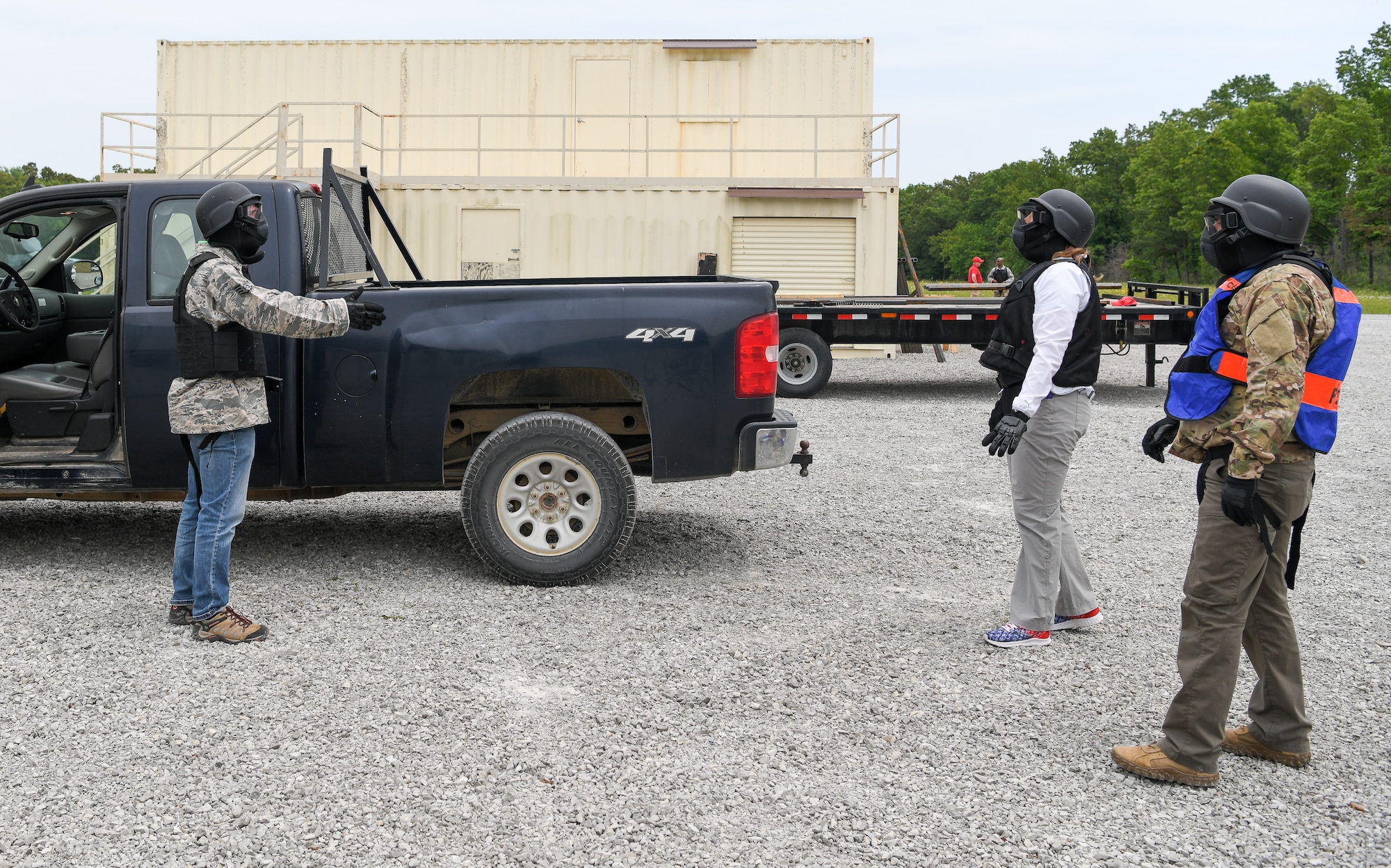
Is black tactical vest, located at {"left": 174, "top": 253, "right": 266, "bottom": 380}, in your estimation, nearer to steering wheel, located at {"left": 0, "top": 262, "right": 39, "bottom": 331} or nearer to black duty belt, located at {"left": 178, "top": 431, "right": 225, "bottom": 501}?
black duty belt, located at {"left": 178, "top": 431, "right": 225, "bottom": 501}

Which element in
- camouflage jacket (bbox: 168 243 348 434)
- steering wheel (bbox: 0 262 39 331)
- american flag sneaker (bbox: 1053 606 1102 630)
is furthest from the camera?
steering wheel (bbox: 0 262 39 331)

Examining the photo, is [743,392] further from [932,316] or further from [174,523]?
[932,316]

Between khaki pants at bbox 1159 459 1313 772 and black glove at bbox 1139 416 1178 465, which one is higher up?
black glove at bbox 1139 416 1178 465

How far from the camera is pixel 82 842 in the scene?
3094 mm

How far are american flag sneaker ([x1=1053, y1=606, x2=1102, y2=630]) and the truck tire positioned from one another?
2033 mm

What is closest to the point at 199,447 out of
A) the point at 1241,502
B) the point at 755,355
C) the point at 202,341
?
the point at 202,341

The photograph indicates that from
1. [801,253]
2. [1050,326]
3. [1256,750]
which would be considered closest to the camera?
[1256,750]

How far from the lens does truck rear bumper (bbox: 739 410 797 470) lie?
5738mm

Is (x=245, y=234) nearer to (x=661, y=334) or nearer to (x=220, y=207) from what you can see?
(x=220, y=207)

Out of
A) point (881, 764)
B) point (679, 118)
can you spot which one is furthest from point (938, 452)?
point (679, 118)

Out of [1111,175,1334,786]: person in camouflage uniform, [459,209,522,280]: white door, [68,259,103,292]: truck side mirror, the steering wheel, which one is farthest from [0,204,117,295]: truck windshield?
[459,209,522,280]: white door

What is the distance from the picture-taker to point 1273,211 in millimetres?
3461

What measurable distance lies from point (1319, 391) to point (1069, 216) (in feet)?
5.10

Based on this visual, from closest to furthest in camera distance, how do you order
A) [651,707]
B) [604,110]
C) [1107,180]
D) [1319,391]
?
[1319,391], [651,707], [604,110], [1107,180]
